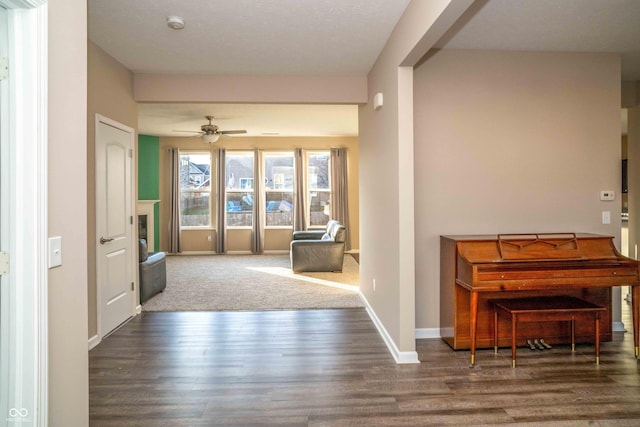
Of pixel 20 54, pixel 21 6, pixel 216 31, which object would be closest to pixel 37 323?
pixel 20 54

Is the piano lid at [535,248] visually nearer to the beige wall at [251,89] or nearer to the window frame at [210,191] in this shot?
the beige wall at [251,89]

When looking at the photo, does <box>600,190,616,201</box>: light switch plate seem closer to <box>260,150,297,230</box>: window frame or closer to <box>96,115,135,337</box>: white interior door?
<box>96,115,135,337</box>: white interior door

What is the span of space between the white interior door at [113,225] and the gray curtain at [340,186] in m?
5.58

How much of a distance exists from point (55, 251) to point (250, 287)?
14.1 ft

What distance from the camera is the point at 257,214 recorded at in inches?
372

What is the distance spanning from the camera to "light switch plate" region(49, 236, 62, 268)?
1.62 metres

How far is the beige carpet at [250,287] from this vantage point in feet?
16.1

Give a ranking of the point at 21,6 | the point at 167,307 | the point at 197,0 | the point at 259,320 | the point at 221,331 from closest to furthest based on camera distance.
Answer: the point at 21,6 < the point at 197,0 < the point at 221,331 < the point at 259,320 < the point at 167,307

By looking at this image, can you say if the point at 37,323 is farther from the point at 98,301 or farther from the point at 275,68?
the point at 275,68

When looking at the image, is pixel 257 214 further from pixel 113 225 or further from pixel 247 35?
pixel 247 35

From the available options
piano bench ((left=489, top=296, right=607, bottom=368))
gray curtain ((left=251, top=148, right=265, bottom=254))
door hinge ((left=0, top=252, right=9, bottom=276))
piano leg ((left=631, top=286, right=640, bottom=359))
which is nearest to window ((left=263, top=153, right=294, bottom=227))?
gray curtain ((left=251, top=148, right=265, bottom=254))

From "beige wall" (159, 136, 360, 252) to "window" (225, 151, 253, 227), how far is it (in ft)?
0.80

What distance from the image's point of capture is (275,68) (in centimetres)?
430

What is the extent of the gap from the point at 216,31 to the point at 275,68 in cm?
101
